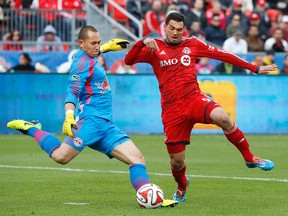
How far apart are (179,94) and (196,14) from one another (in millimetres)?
16724

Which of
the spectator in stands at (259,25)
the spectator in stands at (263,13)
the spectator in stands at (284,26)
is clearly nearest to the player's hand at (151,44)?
the spectator in stands at (259,25)

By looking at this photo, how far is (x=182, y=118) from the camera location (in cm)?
1134

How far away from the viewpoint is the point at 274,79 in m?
22.8

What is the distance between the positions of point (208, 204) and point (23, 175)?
4.36 m

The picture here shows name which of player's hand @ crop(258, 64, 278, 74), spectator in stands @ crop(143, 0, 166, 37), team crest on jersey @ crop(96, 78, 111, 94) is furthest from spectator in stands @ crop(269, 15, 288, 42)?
team crest on jersey @ crop(96, 78, 111, 94)

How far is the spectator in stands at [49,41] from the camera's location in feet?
82.6

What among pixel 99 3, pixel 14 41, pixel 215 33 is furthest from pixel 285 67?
pixel 14 41

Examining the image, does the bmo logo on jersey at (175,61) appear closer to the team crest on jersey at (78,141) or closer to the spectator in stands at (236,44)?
the team crest on jersey at (78,141)

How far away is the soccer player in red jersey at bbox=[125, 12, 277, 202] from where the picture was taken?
11.3m

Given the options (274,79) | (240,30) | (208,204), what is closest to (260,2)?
(240,30)

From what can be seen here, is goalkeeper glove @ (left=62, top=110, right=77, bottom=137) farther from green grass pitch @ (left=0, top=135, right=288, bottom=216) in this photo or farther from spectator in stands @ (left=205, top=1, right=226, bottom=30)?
spectator in stands @ (left=205, top=1, right=226, bottom=30)

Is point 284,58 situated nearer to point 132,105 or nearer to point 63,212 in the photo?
point 132,105

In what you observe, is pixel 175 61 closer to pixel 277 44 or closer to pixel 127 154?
pixel 127 154

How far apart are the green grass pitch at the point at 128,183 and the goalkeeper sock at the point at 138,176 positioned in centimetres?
29
